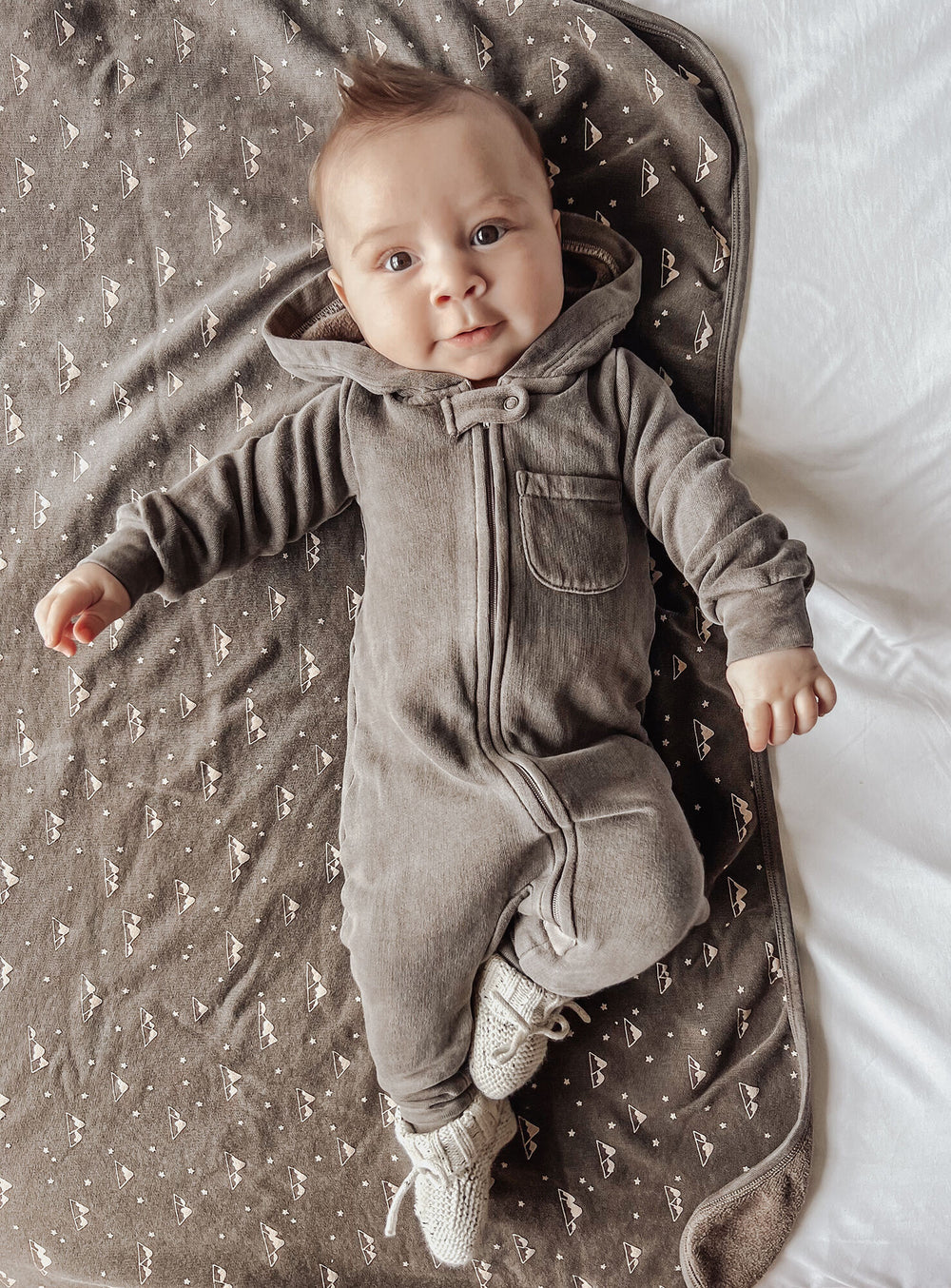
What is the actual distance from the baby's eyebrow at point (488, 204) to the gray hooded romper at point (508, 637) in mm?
123

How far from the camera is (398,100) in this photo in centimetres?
96

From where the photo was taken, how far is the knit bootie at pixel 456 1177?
1039mm

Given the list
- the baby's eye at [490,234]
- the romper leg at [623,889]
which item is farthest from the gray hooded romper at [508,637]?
the baby's eye at [490,234]

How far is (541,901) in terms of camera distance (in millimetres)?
1007

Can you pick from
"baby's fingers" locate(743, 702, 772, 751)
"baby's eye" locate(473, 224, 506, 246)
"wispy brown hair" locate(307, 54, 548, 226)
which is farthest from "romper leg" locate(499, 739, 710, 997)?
"wispy brown hair" locate(307, 54, 548, 226)

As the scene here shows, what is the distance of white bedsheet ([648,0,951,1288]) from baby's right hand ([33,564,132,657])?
72 cm

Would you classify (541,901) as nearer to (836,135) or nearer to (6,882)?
(6,882)

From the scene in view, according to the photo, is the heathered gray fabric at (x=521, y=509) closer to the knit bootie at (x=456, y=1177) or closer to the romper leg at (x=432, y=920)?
the romper leg at (x=432, y=920)

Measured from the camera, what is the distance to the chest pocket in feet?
3.30

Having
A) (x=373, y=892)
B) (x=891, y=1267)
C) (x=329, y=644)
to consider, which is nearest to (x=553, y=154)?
(x=329, y=644)

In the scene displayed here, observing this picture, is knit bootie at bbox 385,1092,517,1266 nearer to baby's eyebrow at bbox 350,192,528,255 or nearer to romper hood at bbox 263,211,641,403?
romper hood at bbox 263,211,641,403

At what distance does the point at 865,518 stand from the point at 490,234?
523 millimetres

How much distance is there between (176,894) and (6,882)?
22 cm

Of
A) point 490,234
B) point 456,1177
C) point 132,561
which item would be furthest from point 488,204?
point 456,1177
